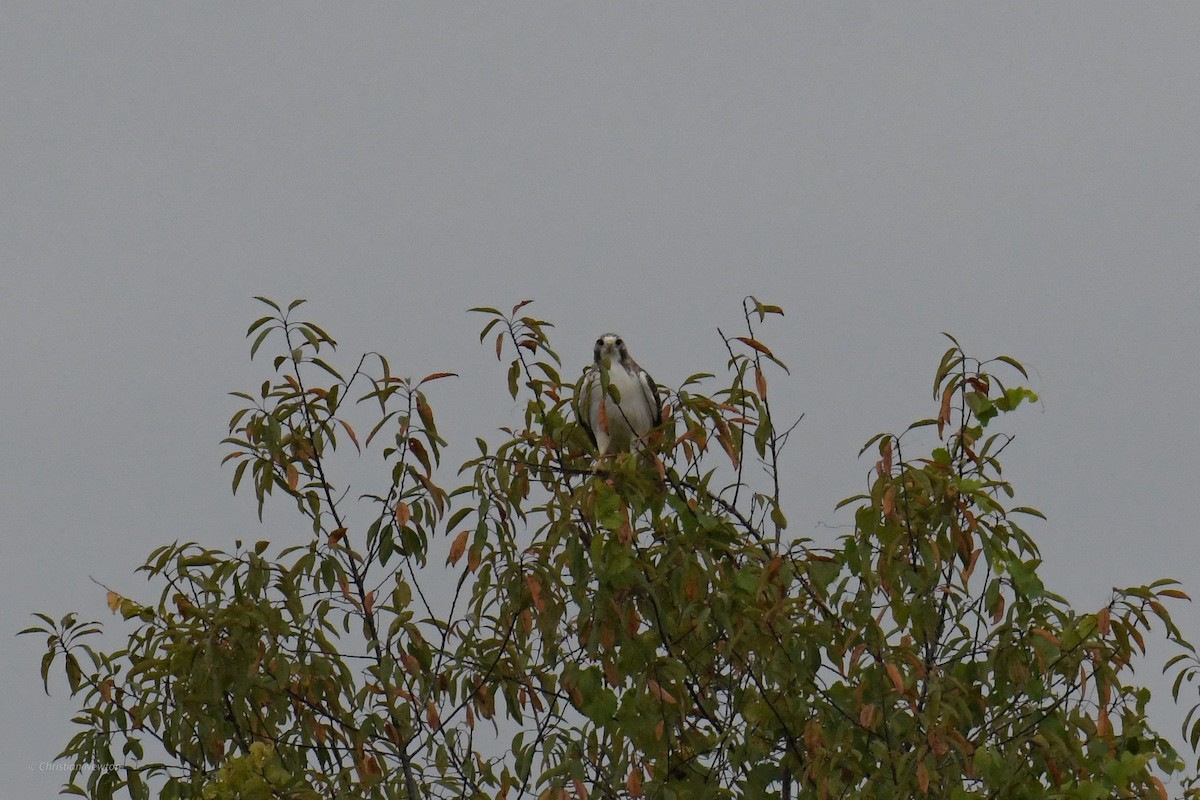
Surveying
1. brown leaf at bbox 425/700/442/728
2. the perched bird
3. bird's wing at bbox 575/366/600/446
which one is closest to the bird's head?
the perched bird

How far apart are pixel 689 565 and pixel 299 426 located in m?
1.71

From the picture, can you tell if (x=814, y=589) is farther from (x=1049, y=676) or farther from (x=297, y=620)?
(x=297, y=620)

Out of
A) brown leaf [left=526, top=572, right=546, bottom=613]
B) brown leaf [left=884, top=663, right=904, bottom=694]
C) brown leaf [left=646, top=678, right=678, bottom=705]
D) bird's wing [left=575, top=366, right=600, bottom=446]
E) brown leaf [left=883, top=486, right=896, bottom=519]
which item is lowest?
brown leaf [left=884, top=663, right=904, bottom=694]

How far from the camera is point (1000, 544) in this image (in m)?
7.39

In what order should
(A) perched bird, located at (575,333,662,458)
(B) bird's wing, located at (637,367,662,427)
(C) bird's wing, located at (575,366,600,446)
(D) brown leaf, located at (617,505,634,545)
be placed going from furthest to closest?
1. (B) bird's wing, located at (637,367,662,427)
2. (A) perched bird, located at (575,333,662,458)
3. (C) bird's wing, located at (575,366,600,446)
4. (D) brown leaf, located at (617,505,634,545)

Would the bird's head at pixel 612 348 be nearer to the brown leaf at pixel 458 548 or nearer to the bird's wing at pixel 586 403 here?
the bird's wing at pixel 586 403

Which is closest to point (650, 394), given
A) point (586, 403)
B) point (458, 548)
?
point (586, 403)

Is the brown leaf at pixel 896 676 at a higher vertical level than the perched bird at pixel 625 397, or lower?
lower

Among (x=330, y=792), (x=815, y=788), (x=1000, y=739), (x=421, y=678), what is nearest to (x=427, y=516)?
(x=421, y=678)

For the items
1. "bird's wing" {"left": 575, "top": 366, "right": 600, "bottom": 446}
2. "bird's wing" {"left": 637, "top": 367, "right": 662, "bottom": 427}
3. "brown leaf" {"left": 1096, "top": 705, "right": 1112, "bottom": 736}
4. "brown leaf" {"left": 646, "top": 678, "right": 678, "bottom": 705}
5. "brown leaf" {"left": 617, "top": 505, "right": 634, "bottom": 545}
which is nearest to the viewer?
"brown leaf" {"left": 1096, "top": 705, "right": 1112, "bottom": 736}

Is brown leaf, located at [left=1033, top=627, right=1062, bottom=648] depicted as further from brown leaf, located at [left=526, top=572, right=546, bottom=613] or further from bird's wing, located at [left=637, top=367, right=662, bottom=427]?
bird's wing, located at [left=637, top=367, right=662, bottom=427]

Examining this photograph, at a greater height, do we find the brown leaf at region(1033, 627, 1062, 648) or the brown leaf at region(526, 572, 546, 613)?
the brown leaf at region(526, 572, 546, 613)

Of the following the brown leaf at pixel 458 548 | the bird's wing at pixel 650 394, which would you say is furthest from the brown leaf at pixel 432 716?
the bird's wing at pixel 650 394

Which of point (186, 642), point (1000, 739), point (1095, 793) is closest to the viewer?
point (1095, 793)
